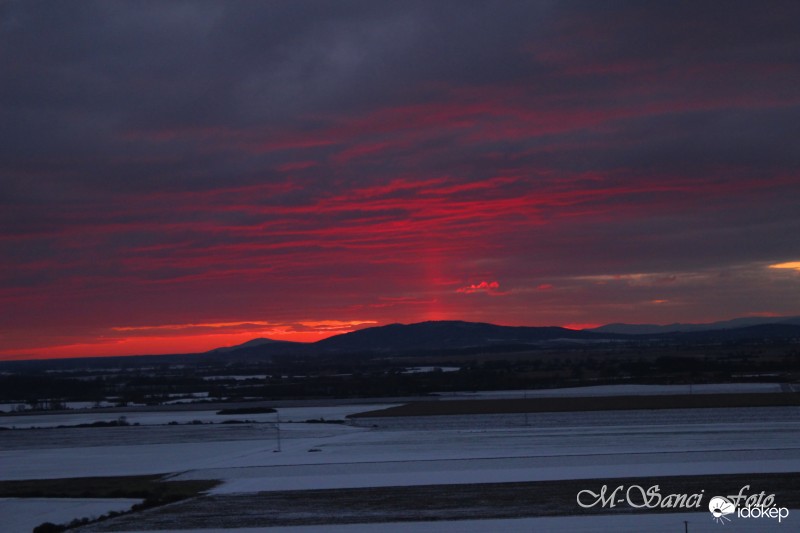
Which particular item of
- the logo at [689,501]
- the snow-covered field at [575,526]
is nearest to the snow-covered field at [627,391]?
the logo at [689,501]

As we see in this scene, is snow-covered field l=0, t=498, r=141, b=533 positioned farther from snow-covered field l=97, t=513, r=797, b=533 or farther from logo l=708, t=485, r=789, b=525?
logo l=708, t=485, r=789, b=525

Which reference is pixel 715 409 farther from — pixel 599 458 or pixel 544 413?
pixel 599 458

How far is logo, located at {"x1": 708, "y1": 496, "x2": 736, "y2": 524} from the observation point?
22766 mm

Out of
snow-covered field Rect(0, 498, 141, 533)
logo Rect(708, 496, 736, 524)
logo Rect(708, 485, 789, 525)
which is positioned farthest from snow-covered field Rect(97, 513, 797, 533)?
snow-covered field Rect(0, 498, 141, 533)

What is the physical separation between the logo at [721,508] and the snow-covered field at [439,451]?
45cm

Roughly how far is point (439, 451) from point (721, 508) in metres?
17.0

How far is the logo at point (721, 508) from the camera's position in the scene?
896 inches

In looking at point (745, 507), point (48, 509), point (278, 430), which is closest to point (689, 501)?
point (745, 507)

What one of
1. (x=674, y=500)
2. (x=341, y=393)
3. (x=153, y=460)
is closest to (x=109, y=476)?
(x=153, y=460)

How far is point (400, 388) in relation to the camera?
100938 mm

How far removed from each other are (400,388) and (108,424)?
4066cm

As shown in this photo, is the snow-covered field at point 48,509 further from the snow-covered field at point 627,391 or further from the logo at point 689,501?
the snow-covered field at point 627,391

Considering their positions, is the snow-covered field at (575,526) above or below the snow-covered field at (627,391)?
below

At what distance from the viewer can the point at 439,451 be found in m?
39.6
